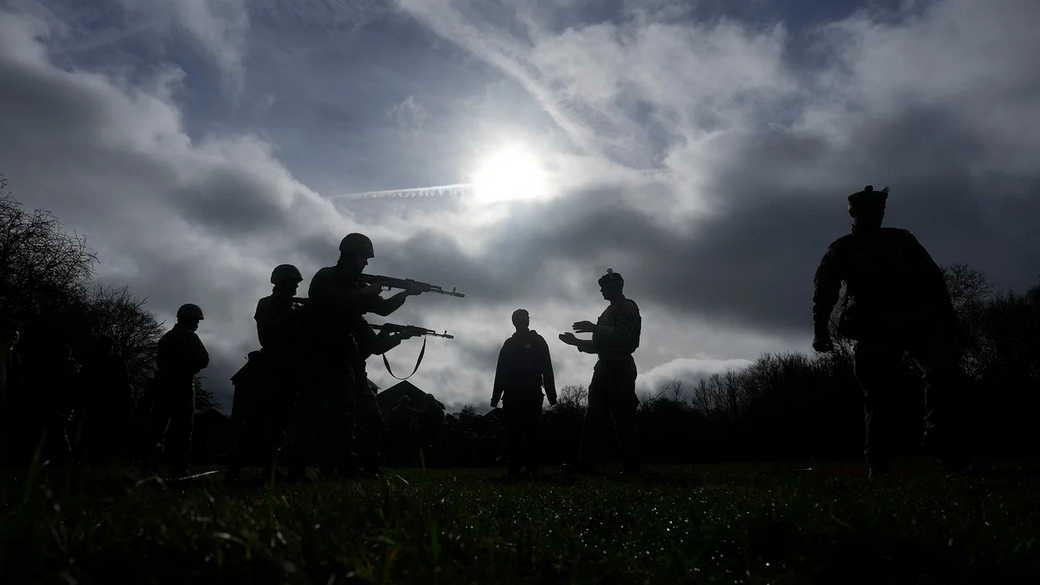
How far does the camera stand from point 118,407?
10.4 metres

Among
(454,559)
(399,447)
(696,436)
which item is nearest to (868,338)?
(454,559)

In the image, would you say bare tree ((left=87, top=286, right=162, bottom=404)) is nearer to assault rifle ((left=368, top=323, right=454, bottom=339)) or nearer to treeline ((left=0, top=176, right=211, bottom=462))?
treeline ((left=0, top=176, right=211, bottom=462))

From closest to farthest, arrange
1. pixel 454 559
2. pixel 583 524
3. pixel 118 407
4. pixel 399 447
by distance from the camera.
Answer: pixel 454 559, pixel 583 524, pixel 118 407, pixel 399 447

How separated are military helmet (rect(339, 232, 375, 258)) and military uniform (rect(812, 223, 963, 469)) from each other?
5.51 metres

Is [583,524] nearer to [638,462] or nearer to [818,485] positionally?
[818,485]

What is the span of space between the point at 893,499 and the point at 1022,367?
2179 inches

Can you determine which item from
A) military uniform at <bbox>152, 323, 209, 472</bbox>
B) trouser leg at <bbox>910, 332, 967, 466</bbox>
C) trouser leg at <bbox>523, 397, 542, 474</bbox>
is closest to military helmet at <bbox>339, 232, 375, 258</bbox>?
military uniform at <bbox>152, 323, 209, 472</bbox>

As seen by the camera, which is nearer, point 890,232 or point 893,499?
point 893,499

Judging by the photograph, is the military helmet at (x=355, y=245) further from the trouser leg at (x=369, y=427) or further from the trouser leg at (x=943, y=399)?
the trouser leg at (x=943, y=399)

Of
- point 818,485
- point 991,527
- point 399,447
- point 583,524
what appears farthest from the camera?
point 399,447

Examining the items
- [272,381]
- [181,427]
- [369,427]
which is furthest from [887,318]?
[181,427]

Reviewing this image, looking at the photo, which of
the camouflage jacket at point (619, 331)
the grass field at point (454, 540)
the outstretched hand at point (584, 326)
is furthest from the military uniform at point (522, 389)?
the grass field at point (454, 540)

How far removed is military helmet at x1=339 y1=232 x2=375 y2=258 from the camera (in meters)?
8.16

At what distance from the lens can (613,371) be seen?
38.7ft
